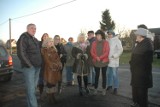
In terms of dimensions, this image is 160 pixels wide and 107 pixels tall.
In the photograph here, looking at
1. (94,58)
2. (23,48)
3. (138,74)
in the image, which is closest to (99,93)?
(94,58)

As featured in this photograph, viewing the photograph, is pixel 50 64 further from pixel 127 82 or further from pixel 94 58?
pixel 127 82

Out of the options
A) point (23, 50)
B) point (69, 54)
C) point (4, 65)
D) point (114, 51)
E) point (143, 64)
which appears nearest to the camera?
point (143, 64)

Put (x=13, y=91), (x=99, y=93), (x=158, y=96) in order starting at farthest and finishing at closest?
(x=13, y=91), (x=99, y=93), (x=158, y=96)

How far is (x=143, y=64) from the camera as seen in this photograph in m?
6.45

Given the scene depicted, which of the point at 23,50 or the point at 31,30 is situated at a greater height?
the point at 31,30

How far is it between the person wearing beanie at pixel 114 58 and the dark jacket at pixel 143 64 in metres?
2.45

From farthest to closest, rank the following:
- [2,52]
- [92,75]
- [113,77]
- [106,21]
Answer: [106,21] < [2,52] < [92,75] < [113,77]

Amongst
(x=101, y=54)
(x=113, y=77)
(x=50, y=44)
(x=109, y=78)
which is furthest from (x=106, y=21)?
(x=50, y=44)

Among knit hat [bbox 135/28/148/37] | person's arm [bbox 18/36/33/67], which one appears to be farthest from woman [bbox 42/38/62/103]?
knit hat [bbox 135/28/148/37]

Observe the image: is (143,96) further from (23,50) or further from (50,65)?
(23,50)

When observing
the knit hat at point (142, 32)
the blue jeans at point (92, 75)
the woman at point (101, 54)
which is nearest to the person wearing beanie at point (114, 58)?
the woman at point (101, 54)

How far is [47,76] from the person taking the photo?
7.82 m

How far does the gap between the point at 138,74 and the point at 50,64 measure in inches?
100

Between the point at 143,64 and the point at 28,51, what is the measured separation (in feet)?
9.20
